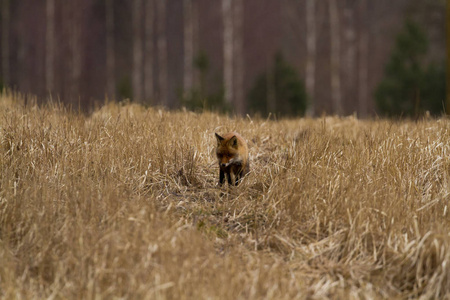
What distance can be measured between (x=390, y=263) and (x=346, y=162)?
1.71 metres

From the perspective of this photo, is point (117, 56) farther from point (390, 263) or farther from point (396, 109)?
point (390, 263)

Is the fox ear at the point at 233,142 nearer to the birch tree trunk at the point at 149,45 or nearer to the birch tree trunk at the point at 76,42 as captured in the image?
the birch tree trunk at the point at 149,45

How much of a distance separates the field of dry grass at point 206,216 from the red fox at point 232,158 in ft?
0.51

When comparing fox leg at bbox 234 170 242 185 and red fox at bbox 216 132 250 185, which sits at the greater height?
red fox at bbox 216 132 250 185

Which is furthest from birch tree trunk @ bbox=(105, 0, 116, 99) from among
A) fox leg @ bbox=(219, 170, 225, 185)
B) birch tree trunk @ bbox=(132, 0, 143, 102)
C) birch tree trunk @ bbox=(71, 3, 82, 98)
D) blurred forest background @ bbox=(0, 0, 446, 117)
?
fox leg @ bbox=(219, 170, 225, 185)

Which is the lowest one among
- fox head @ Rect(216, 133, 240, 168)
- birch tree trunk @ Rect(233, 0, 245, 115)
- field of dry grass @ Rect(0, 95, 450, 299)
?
field of dry grass @ Rect(0, 95, 450, 299)

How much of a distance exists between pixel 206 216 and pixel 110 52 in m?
24.9

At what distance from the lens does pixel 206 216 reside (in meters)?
4.18

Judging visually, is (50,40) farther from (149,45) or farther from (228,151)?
(228,151)

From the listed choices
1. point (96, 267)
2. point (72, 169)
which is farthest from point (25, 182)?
point (96, 267)

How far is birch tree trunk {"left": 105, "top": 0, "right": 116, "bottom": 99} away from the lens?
86.2 ft

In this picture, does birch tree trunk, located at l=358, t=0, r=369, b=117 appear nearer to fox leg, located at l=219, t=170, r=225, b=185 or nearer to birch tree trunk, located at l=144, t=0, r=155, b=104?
birch tree trunk, located at l=144, t=0, r=155, b=104

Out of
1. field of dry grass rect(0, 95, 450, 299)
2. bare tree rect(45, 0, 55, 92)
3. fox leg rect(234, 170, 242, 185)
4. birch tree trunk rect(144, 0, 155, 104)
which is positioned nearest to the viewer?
field of dry grass rect(0, 95, 450, 299)

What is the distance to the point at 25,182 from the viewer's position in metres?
4.09
